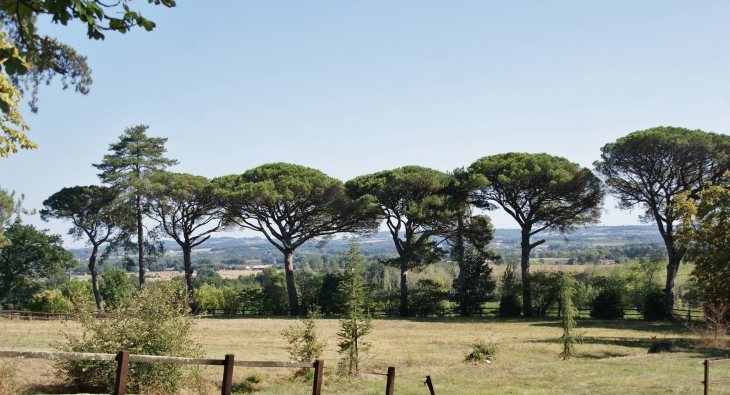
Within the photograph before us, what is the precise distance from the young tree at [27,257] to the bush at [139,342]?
3861 cm

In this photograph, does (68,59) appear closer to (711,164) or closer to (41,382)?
(41,382)

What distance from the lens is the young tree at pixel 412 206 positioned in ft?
118

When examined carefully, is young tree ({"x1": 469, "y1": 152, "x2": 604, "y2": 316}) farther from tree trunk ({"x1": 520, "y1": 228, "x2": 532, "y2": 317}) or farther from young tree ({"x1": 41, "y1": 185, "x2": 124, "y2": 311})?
young tree ({"x1": 41, "y1": 185, "x2": 124, "y2": 311})

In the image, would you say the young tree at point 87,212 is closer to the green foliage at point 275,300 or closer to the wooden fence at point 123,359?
the green foliage at point 275,300

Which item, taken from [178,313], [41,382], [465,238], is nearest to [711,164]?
[465,238]

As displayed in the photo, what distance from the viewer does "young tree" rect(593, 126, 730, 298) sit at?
30750mm

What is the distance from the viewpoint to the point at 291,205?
38438 mm

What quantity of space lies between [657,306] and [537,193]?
9680 mm

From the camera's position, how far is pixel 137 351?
9.99 metres

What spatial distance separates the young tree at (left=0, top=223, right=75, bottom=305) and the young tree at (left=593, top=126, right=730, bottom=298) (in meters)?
42.3

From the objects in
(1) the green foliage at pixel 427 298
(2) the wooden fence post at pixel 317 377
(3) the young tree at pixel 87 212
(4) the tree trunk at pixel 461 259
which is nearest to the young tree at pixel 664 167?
(4) the tree trunk at pixel 461 259

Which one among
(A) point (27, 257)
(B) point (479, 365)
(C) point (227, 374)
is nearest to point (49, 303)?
(A) point (27, 257)

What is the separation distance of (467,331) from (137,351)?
68.0ft

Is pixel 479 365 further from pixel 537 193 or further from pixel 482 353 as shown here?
pixel 537 193
